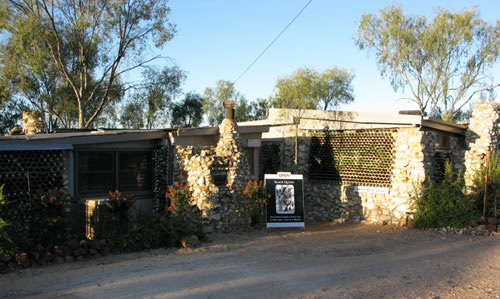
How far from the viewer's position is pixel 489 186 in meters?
11.8

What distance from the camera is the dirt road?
19.9 ft

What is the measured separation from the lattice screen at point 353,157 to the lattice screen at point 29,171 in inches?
316

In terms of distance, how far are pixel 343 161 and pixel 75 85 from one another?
1717 cm

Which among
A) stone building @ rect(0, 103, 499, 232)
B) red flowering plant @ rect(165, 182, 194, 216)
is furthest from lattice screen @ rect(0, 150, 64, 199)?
red flowering plant @ rect(165, 182, 194, 216)

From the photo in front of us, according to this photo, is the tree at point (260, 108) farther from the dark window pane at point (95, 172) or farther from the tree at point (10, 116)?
the dark window pane at point (95, 172)

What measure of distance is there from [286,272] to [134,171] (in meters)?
6.15

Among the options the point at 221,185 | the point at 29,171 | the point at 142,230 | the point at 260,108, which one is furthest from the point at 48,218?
the point at 260,108

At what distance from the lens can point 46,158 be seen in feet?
31.6

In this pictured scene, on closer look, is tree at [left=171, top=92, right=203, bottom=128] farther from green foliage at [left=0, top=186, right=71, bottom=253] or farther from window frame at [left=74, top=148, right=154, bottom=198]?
green foliage at [left=0, top=186, right=71, bottom=253]

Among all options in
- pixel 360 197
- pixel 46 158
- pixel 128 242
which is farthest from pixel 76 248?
pixel 360 197

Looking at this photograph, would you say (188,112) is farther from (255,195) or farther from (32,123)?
(255,195)

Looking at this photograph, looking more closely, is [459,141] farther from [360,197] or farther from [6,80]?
[6,80]

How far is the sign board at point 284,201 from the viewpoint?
11.3m

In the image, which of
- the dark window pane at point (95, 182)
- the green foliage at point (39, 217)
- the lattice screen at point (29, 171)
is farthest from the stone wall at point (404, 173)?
the lattice screen at point (29, 171)
